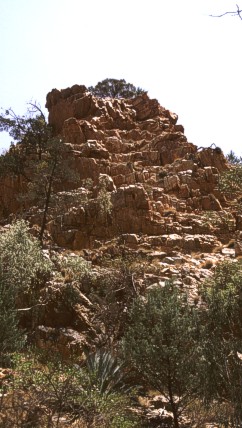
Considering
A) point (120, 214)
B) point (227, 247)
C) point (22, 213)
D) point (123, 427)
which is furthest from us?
point (22, 213)

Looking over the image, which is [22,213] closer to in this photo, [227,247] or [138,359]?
[227,247]

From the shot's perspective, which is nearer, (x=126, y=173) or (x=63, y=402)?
(x=63, y=402)

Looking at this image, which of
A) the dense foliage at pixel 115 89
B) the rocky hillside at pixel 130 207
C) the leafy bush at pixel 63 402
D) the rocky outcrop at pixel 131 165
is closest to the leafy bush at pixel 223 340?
the rocky hillside at pixel 130 207

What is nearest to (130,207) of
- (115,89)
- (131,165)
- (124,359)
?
(131,165)

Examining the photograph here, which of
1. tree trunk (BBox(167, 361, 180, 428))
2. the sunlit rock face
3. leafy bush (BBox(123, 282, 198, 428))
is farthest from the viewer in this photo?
the sunlit rock face

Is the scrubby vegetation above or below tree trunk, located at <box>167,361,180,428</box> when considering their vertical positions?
above

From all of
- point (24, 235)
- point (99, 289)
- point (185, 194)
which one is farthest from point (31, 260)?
point (185, 194)

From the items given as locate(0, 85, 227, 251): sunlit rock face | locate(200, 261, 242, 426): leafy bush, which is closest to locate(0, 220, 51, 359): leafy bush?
locate(0, 85, 227, 251): sunlit rock face

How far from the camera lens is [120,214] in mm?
35375

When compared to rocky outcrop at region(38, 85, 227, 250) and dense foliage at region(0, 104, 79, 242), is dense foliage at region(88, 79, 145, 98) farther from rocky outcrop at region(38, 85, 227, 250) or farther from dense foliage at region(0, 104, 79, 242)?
dense foliage at region(0, 104, 79, 242)

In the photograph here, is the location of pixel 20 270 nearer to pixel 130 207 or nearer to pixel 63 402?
pixel 63 402

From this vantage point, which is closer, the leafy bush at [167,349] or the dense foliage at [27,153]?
the leafy bush at [167,349]

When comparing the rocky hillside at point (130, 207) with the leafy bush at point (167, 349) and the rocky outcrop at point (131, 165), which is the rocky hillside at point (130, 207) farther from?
the leafy bush at point (167, 349)

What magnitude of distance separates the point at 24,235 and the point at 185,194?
20.0 meters
